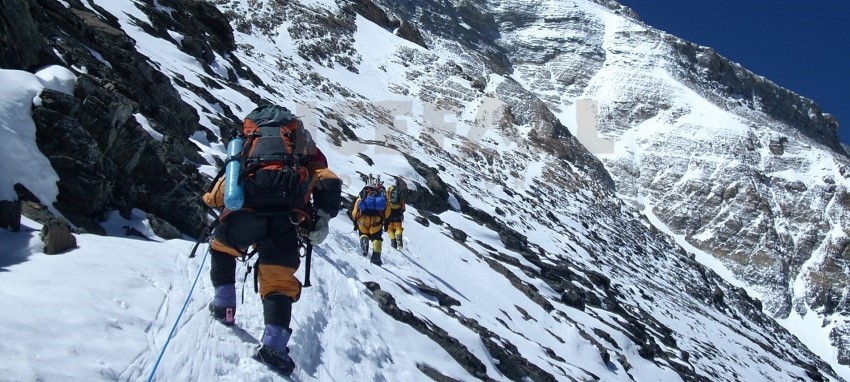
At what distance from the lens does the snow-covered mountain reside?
4.84m

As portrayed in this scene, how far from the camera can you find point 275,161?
13.8ft

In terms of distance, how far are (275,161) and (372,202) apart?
7379mm

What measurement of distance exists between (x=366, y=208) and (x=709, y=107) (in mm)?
94125

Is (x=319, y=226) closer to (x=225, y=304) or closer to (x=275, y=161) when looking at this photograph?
(x=275, y=161)

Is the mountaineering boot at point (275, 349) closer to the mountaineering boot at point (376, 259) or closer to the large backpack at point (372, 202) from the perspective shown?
the mountaineering boot at point (376, 259)

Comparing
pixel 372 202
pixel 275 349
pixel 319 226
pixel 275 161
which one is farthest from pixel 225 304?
pixel 372 202

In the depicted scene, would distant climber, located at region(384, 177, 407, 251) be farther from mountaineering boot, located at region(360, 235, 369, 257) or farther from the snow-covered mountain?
mountaineering boot, located at region(360, 235, 369, 257)

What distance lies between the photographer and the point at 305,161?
4.44 meters

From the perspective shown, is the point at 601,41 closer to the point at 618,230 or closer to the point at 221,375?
the point at 618,230

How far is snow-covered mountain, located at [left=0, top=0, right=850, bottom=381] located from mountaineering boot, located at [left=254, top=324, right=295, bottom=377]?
124mm

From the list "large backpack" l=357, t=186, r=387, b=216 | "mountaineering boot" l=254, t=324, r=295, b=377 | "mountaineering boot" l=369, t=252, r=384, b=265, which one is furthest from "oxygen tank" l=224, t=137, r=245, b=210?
"large backpack" l=357, t=186, r=387, b=216

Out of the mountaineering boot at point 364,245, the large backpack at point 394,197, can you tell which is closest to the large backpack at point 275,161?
the mountaineering boot at point 364,245

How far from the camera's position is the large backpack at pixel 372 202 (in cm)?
1144

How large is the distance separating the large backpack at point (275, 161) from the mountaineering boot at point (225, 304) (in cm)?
75
